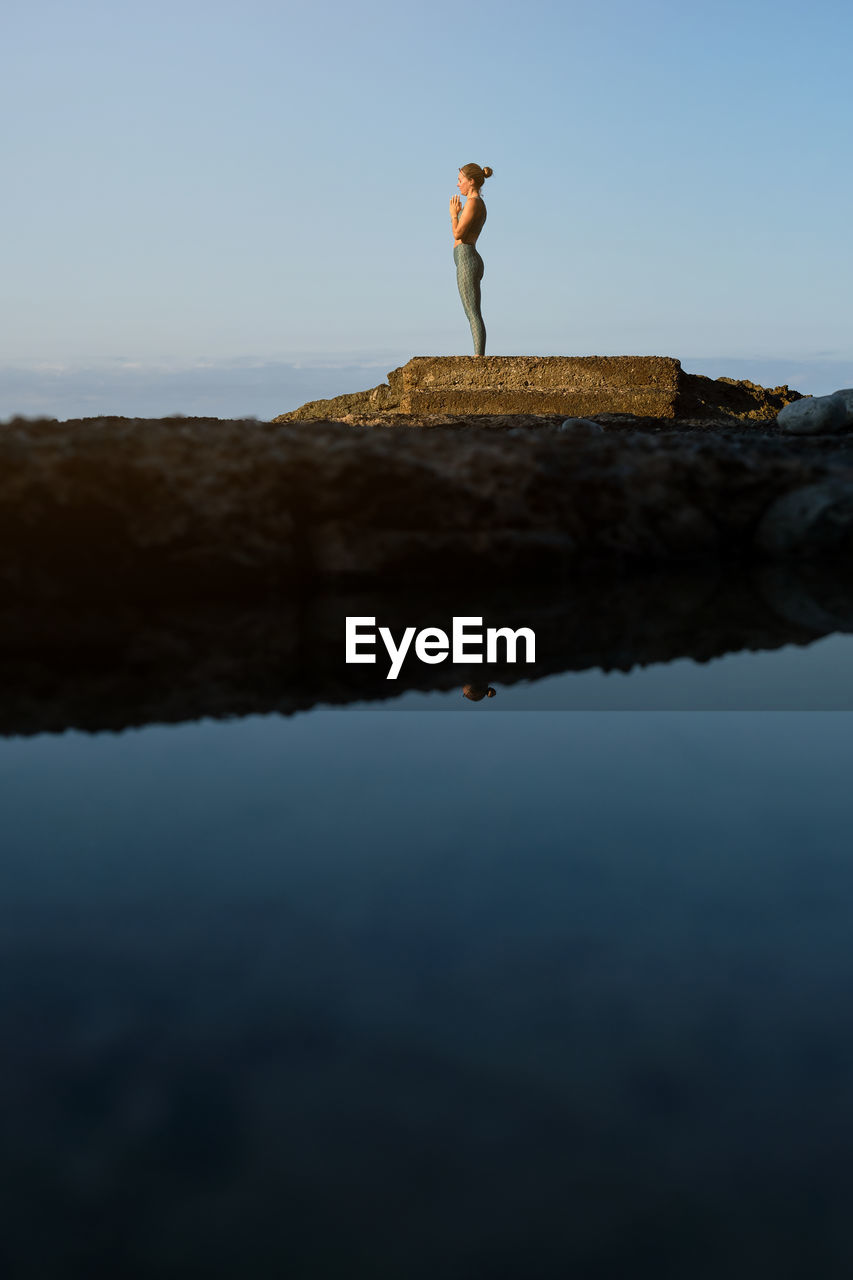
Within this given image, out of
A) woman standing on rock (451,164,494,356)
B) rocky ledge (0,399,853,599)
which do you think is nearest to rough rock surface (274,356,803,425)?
woman standing on rock (451,164,494,356)

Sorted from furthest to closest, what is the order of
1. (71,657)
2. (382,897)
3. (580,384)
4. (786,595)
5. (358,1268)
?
(580,384) → (786,595) → (71,657) → (382,897) → (358,1268)

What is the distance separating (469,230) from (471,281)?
1.42 ft

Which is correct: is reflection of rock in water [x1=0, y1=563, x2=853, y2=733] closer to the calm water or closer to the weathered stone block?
the calm water

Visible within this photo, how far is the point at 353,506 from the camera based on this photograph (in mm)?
1944

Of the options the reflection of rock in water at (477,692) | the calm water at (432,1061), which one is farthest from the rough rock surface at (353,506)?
the calm water at (432,1061)

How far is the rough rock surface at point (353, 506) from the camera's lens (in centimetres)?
184

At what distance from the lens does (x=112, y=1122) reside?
489 millimetres

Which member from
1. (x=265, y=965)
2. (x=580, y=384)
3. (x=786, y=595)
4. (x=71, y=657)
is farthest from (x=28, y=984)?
(x=580, y=384)

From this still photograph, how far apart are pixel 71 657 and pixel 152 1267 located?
101 centimetres

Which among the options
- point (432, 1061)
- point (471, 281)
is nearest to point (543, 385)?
point (471, 281)

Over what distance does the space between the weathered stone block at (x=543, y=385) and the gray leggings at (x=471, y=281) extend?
31 cm

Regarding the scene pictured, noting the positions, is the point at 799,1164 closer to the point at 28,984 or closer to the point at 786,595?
the point at 28,984

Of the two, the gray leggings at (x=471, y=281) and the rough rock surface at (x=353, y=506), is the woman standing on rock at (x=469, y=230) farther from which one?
the rough rock surface at (x=353, y=506)

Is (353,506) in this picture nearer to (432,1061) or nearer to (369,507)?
(369,507)
